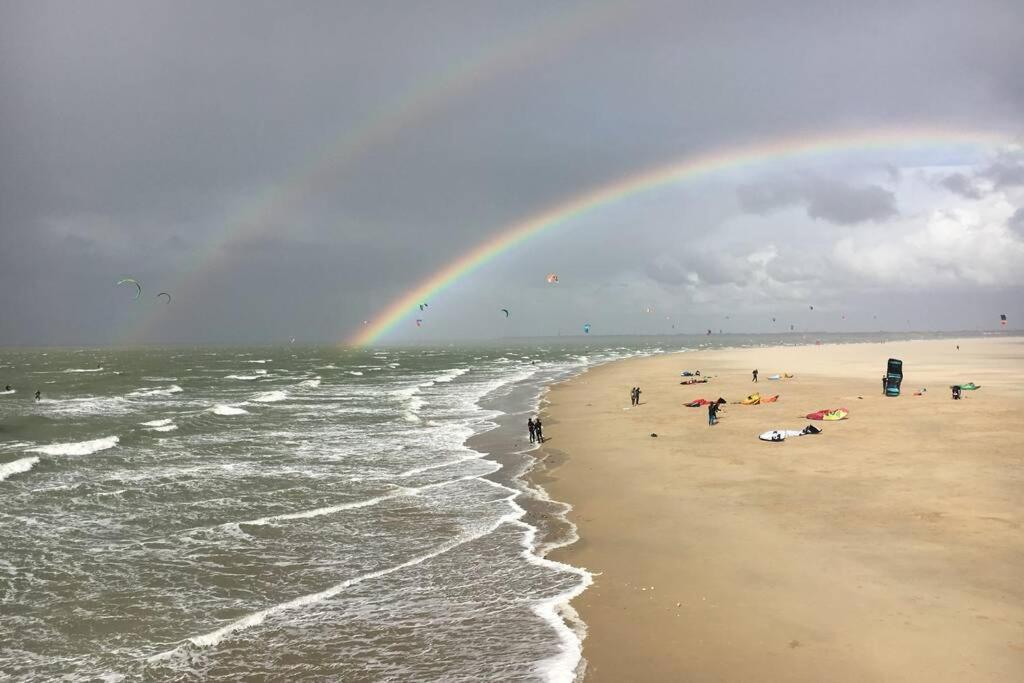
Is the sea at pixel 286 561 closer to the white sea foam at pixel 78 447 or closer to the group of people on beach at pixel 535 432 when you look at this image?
the white sea foam at pixel 78 447

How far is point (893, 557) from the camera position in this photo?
1322 cm

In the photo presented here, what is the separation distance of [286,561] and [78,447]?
2593 centimetres

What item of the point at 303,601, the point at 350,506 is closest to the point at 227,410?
the point at 350,506

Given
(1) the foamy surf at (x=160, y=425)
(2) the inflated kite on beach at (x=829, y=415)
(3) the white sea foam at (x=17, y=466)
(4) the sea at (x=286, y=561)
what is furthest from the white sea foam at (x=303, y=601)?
(1) the foamy surf at (x=160, y=425)

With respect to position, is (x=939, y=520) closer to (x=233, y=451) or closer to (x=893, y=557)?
(x=893, y=557)

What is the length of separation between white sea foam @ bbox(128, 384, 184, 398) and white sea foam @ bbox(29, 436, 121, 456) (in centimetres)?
3409

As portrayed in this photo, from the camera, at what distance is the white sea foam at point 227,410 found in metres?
48.6

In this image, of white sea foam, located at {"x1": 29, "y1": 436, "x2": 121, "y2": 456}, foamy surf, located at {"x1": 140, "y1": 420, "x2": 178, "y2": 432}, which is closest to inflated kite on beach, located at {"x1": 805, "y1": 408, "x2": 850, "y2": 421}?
white sea foam, located at {"x1": 29, "y1": 436, "x2": 121, "y2": 456}

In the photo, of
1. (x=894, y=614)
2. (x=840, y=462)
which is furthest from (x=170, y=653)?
A: (x=840, y=462)

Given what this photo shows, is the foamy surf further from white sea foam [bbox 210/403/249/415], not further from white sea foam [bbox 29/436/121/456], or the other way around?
white sea foam [bbox 210/403/249/415]

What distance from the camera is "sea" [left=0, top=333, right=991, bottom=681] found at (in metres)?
10.4

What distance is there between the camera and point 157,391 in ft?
236

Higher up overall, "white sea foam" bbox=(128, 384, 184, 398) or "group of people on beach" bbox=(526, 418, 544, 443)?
"group of people on beach" bbox=(526, 418, 544, 443)

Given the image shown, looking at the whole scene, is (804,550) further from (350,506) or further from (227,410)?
(227,410)
